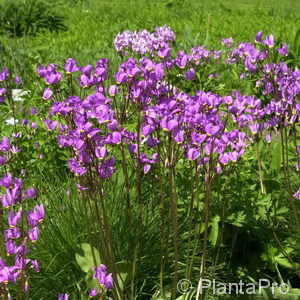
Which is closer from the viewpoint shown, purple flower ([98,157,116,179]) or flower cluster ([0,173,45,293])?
flower cluster ([0,173,45,293])

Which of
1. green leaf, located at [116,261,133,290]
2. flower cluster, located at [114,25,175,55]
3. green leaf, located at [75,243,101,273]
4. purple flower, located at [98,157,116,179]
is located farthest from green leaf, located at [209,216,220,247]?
flower cluster, located at [114,25,175,55]

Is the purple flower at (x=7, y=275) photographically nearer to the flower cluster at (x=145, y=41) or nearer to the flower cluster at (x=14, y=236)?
the flower cluster at (x=14, y=236)

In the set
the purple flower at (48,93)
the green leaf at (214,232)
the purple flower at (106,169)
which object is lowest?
the green leaf at (214,232)

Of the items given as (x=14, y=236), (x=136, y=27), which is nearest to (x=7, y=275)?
(x=14, y=236)

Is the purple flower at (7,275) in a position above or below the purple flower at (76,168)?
below

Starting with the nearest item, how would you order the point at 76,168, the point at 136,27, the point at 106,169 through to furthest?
the point at 76,168 → the point at 106,169 → the point at 136,27

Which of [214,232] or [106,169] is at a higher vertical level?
[106,169]

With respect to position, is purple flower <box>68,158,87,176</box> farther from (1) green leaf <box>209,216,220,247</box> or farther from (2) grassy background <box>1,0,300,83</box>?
(2) grassy background <box>1,0,300,83</box>

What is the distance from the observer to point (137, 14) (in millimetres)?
10719

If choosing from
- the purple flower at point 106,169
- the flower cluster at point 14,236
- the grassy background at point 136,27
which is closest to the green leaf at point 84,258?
the flower cluster at point 14,236

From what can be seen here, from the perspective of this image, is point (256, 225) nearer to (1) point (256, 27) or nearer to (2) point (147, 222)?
(2) point (147, 222)

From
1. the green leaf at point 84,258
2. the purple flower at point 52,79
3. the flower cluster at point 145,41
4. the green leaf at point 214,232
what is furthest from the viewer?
the flower cluster at point 145,41

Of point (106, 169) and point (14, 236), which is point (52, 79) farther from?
point (14, 236)

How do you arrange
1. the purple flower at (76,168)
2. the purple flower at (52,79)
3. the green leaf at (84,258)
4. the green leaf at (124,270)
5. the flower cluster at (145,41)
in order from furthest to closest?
the flower cluster at (145,41) → the green leaf at (124,270) → the green leaf at (84,258) → the purple flower at (52,79) → the purple flower at (76,168)
